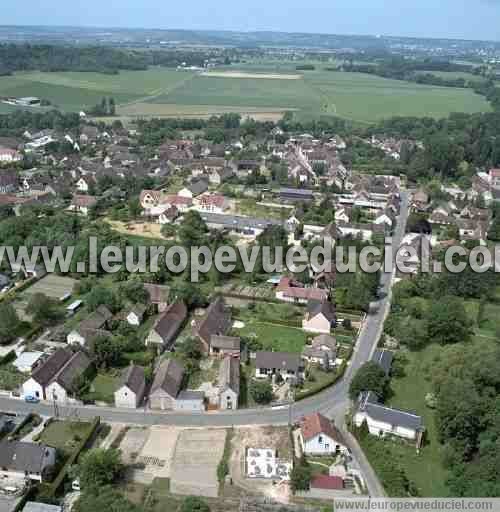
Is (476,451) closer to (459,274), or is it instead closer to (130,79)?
(459,274)

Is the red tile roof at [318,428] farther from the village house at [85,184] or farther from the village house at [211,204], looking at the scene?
the village house at [85,184]

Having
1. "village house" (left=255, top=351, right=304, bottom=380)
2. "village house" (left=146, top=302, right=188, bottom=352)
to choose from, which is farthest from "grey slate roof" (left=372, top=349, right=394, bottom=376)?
"village house" (left=146, top=302, right=188, bottom=352)

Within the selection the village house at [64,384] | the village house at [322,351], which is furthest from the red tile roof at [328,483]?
the village house at [64,384]

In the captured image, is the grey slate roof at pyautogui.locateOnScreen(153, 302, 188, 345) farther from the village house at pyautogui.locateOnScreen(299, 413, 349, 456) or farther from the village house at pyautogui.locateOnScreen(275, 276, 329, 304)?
the village house at pyautogui.locateOnScreen(299, 413, 349, 456)

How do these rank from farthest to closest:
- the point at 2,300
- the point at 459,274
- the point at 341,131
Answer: the point at 341,131 → the point at 459,274 → the point at 2,300

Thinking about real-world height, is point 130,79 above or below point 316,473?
above

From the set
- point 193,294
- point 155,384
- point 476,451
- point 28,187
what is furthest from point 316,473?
point 28,187

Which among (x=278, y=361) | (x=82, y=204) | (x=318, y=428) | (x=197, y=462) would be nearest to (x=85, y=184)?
(x=82, y=204)
